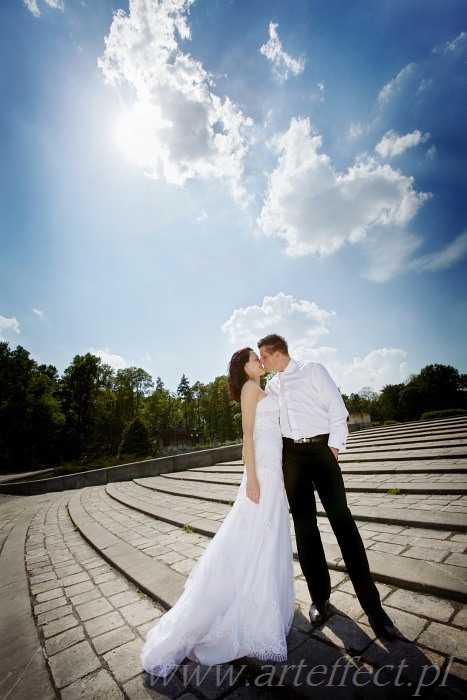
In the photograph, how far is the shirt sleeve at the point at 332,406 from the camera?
7.74 ft

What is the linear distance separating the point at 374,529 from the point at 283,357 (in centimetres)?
278

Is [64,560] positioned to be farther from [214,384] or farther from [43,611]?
[214,384]

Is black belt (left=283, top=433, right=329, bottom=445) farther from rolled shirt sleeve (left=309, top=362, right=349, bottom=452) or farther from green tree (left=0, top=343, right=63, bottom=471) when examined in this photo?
green tree (left=0, top=343, right=63, bottom=471)

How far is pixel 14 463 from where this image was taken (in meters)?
33.6

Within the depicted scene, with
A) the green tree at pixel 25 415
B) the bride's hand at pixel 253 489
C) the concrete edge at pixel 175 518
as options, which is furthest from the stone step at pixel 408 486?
the green tree at pixel 25 415

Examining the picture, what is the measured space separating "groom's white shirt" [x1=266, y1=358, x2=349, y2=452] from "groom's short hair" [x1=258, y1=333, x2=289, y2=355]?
0.18 meters

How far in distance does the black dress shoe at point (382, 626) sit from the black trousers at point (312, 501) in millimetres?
385

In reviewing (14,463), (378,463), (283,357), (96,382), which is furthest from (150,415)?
(283,357)

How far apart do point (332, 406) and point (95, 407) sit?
43.2 metres

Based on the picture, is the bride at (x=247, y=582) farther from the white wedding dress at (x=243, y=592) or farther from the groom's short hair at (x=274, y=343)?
the groom's short hair at (x=274, y=343)

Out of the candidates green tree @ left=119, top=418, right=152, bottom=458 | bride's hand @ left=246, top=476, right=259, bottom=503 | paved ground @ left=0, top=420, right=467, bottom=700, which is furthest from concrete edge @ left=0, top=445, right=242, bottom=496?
bride's hand @ left=246, top=476, right=259, bottom=503

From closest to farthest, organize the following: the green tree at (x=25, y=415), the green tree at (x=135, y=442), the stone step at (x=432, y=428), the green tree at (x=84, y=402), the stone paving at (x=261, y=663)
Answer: the stone paving at (x=261, y=663) → the stone step at (x=432, y=428) → the green tree at (x=135, y=442) → the green tree at (x=25, y=415) → the green tree at (x=84, y=402)

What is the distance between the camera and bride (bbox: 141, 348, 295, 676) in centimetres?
204

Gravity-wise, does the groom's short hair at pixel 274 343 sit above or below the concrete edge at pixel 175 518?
above
